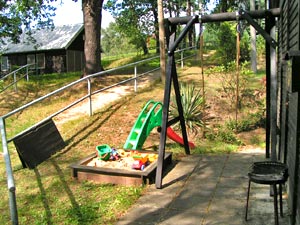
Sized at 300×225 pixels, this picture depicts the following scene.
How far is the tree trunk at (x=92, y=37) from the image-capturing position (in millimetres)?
13984

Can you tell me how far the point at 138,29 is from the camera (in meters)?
29.1

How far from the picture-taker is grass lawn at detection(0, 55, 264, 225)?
4184 mm

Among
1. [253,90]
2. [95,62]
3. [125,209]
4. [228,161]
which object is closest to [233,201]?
[125,209]

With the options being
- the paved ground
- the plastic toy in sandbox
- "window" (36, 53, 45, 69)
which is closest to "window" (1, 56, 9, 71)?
"window" (36, 53, 45, 69)

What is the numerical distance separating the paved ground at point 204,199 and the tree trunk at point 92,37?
362 inches

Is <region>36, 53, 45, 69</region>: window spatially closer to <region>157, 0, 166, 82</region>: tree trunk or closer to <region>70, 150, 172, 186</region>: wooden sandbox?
<region>157, 0, 166, 82</region>: tree trunk

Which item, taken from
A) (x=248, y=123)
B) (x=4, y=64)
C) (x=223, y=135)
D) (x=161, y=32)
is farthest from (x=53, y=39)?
(x=223, y=135)

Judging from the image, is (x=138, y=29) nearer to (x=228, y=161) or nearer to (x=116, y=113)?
(x=116, y=113)

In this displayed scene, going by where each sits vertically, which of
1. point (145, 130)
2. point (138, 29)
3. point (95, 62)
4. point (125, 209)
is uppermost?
point (138, 29)

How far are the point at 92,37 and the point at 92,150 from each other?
8.02 metres

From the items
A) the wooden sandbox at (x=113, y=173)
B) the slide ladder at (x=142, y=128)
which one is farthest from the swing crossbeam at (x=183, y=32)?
the slide ladder at (x=142, y=128)

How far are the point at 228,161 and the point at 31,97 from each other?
8807 mm

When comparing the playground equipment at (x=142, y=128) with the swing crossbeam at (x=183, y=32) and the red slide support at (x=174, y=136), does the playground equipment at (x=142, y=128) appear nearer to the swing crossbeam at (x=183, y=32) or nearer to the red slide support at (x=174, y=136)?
the red slide support at (x=174, y=136)

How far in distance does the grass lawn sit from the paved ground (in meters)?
0.29
